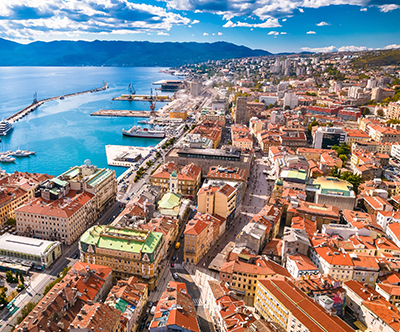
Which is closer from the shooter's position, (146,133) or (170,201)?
(170,201)

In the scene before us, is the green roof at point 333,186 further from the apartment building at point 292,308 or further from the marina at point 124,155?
the marina at point 124,155

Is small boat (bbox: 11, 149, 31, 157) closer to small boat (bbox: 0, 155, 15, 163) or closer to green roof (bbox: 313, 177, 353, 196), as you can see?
small boat (bbox: 0, 155, 15, 163)

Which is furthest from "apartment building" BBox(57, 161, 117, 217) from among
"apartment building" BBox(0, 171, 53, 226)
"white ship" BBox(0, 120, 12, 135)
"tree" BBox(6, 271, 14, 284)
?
"white ship" BBox(0, 120, 12, 135)

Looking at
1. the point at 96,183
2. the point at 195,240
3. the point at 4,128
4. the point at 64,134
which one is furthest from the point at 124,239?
the point at 4,128

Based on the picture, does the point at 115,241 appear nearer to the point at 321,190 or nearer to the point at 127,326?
the point at 127,326

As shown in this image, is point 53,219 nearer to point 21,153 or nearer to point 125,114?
point 21,153

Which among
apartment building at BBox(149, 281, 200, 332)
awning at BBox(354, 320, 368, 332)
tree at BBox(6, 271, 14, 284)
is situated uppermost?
apartment building at BBox(149, 281, 200, 332)
